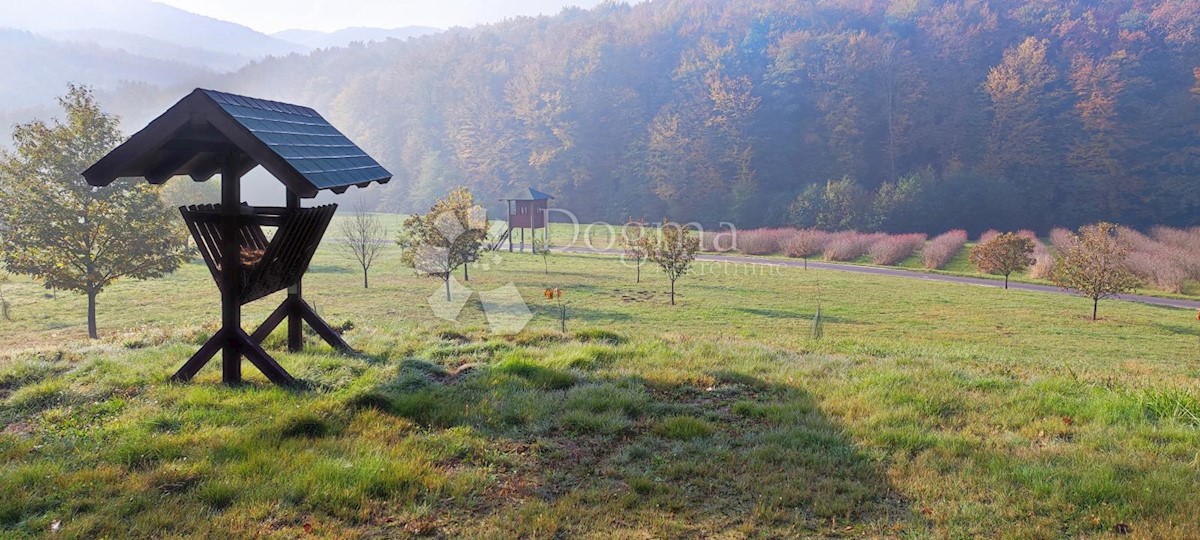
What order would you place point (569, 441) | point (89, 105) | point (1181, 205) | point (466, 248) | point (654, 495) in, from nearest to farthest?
1. point (654, 495)
2. point (569, 441)
3. point (89, 105)
4. point (466, 248)
5. point (1181, 205)

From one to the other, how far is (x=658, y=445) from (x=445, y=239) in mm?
19814

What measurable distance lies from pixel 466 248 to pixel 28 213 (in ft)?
38.2

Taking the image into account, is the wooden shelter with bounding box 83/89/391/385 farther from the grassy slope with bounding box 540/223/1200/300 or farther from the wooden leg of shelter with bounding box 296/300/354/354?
the grassy slope with bounding box 540/223/1200/300

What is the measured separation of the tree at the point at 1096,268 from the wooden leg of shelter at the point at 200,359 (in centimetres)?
2329

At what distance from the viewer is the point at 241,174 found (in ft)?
18.4

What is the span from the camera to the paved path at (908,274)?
80.3 feet

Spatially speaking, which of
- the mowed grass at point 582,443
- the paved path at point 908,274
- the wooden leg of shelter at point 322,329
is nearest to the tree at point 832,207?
the paved path at point 908,274

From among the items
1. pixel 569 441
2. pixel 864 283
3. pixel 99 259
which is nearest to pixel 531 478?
pixel 569 441

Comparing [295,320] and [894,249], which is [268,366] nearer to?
[295,320]

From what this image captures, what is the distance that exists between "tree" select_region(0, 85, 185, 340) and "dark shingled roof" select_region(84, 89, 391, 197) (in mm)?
13103

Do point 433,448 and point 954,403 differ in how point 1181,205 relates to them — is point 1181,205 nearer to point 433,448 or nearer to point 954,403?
point 954,403

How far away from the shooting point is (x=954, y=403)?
17.6ft

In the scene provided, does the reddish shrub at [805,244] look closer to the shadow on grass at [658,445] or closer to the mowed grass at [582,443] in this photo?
the mowed grass at [582,443]

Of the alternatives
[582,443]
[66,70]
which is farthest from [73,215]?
[66,70]
